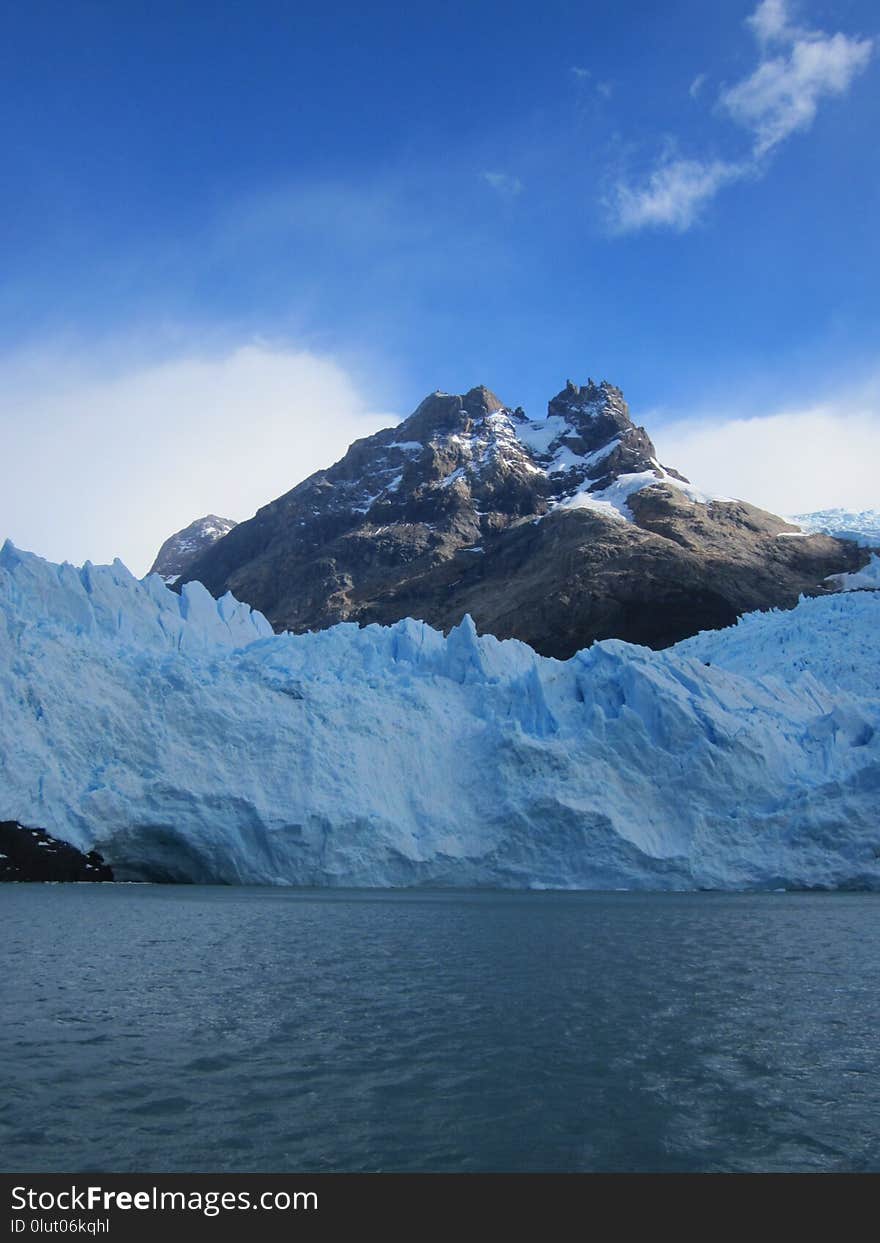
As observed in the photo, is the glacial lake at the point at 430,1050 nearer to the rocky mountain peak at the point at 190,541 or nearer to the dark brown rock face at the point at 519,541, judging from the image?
the dark brown rock face at the point at 519,541

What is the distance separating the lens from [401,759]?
29203mm

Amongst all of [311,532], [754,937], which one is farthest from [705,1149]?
[311,532]

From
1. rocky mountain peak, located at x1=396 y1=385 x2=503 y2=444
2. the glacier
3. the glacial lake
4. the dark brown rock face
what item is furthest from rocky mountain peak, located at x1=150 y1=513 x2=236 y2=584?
the glacial lake

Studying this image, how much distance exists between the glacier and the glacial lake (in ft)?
29.0

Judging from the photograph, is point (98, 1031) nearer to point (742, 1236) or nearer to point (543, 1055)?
point (543, 1055)

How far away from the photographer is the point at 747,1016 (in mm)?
10250

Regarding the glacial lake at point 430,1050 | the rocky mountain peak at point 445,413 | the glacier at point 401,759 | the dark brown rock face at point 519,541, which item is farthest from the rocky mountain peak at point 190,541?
the glacial lake at point 430,1050

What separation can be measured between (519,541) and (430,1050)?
224ft

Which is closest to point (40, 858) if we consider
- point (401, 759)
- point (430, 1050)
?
point (401, 759)

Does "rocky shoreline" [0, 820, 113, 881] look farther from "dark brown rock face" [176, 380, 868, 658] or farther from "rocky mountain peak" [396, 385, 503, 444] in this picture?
"rocky mountain peak" [396, 385, 503, 444]

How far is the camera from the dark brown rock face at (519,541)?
62.8 metres

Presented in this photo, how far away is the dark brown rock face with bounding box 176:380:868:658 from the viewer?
2474 inches

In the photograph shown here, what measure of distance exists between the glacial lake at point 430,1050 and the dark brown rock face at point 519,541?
47.0m

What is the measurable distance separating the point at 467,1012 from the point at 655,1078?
2761 millimetres
